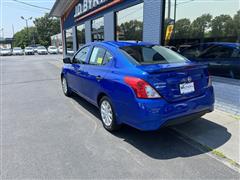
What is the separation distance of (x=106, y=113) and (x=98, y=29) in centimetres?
849

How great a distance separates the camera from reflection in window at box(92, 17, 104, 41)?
35.8ft

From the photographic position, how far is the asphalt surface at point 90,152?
270 centimetres

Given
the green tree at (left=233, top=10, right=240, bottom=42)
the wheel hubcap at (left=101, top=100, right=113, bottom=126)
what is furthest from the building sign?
the wheel hubcap at (left=101, top=100, right=113, bottom=126)

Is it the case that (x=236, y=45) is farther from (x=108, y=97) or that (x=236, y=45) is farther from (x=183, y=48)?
(x=108, y=97)

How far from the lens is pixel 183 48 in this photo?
609 centimetres

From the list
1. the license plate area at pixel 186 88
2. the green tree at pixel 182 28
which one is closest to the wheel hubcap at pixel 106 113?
the license plate area at pixel 186 88

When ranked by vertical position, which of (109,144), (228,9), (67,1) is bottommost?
(109,144)

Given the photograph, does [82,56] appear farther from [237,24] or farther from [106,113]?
[237,24]

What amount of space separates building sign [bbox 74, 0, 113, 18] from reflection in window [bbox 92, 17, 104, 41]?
2.39 feet

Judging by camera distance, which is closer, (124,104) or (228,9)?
(124,104)

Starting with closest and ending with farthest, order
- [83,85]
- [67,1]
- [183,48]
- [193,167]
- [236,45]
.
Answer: [193,167], [236,45], [83,85], [183,48], [67,1]

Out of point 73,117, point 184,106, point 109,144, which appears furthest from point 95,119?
point 184,106

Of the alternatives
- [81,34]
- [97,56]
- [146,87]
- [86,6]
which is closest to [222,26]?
[97,56]

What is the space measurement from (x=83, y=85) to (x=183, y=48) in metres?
3.13
